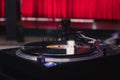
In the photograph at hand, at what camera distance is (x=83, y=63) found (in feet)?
2.47

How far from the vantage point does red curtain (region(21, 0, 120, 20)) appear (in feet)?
16.9

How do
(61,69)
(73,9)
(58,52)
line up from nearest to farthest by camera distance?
(61,69) < (58,52) < (73,9)

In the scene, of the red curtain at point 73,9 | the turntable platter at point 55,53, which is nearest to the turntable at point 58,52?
the turntable platter at point 55,53

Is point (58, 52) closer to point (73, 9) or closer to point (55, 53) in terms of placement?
point (55, 53)

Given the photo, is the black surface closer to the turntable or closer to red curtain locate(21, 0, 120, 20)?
the turntable

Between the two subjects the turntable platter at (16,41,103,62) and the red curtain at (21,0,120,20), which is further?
the red curtain at (21,0,120,20)

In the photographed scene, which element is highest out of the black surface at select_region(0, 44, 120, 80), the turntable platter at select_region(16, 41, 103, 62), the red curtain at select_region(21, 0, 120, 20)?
the red curtain at select_region(21, 0, 120, 20)

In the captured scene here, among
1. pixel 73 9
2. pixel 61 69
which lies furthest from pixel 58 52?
pixel 73 9

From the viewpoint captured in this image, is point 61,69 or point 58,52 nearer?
point 61,69

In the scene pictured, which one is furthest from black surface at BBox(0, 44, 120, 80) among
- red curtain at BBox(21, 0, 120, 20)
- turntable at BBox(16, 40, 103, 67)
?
red curtain at BBox(21, 0, 120, 20)

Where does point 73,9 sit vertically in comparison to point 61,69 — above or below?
above

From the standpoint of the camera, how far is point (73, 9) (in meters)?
5.25

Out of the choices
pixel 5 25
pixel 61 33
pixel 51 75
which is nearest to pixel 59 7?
pixel 5 25

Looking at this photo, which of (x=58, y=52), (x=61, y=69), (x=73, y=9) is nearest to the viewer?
(x=61, y=69)
